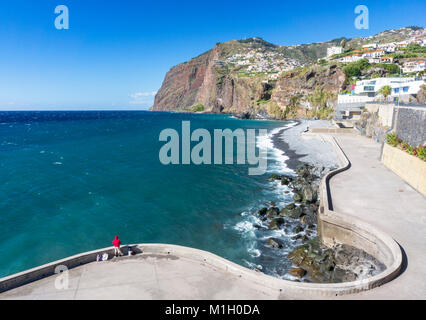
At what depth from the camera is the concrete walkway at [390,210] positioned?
830 cm

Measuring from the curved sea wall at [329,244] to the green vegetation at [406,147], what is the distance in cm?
660

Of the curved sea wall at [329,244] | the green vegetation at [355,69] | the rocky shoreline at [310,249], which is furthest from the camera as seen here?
the green vegetation at [355,69]

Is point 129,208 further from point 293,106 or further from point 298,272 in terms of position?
point 293,106

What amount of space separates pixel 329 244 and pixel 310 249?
1015 mm

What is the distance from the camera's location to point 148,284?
8641 mm

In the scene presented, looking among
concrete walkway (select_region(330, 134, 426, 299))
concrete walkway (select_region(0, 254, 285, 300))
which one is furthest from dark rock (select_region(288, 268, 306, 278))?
concrete walkway (select_region(0, 254, 285, 300))

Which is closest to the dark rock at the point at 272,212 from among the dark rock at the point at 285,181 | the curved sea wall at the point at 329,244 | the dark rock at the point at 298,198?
the dark rock at the point at 298,198

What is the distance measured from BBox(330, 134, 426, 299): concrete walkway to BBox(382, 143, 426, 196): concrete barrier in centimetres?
39

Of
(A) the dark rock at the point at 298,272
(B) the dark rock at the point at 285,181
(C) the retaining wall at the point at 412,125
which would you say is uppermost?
(C) the retaining wall at the point at 412,125

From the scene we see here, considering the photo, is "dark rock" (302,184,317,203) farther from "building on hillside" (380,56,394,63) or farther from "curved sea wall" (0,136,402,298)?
"building on hillside" (380,56,394,63)

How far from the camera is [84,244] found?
15.7 metres

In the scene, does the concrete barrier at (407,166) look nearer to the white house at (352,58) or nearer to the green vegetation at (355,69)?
the green vegetation at (355,69)

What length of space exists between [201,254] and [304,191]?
14095mm

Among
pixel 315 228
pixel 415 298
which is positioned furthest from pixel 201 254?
pixel 315 228
